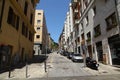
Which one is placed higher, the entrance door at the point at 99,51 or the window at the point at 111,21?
the window at the point at 111,21

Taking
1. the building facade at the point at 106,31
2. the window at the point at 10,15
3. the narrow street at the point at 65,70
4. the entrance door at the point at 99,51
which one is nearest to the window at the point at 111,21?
the building facade at the point at 106,31

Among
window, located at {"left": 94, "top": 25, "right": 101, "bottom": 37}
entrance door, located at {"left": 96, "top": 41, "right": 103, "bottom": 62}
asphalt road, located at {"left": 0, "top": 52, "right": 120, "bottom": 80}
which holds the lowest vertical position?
Answer: asphalt road, located at {"left": 0, "top": 52, "right": 120, "bottom": 80}

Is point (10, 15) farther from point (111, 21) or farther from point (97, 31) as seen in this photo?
point (97, 31)

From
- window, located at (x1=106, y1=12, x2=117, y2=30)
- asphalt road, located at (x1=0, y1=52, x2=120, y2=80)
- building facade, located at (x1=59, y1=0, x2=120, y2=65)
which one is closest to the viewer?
asphalt road, located at (x1=0, y1=52, x2=120, y2=80)

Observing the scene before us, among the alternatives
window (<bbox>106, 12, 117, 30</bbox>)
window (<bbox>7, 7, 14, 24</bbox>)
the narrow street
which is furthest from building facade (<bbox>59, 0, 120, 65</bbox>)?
window (<bbox>7, 7, 14, 24</bbox>)

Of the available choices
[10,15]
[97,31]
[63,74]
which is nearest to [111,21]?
[97,31]

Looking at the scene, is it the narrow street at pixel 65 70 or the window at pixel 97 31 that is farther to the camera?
the window at pixel 97 31

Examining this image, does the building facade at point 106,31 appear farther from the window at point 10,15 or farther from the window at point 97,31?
the window at point 10,15

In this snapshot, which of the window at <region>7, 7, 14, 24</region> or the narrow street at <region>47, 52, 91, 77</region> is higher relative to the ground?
the window at <region>7, 7, 14, 24</region>

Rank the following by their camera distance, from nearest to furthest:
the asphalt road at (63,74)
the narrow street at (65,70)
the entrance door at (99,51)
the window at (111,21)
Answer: the asphalt road at (63,74)
the narrow street at (65,70)
the window at (111,21)
the entrance door at (99,51)

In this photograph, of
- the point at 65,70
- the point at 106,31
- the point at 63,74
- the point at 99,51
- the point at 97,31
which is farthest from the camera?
the point at 97,31

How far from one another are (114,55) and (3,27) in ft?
44.5

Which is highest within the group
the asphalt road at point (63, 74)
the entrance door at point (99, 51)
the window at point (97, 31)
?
the window at point (97, 31)

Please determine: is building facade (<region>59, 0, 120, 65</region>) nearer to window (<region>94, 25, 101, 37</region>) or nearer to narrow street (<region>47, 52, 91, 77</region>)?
window (<region>94, 25, 101, 37</region>)
